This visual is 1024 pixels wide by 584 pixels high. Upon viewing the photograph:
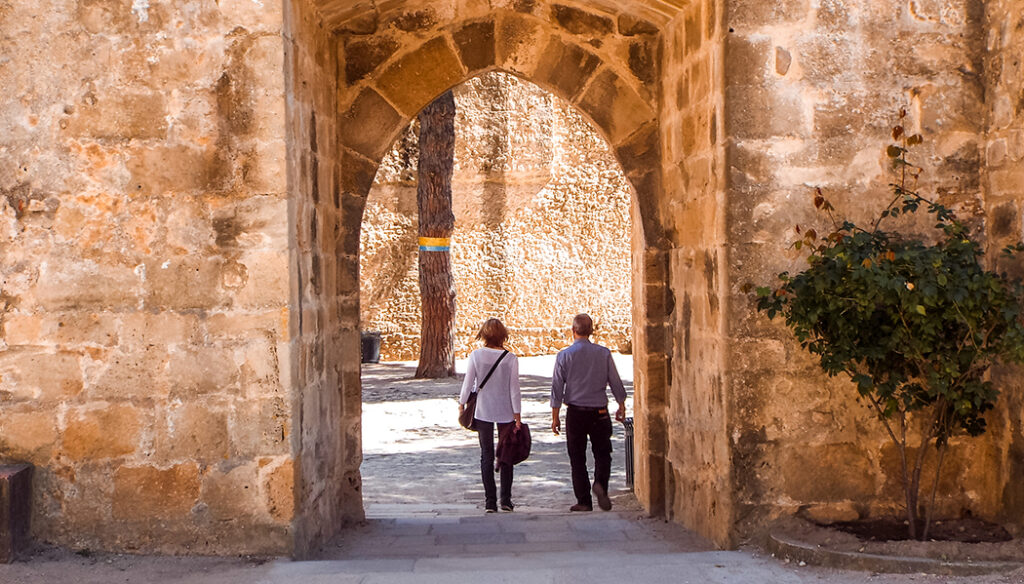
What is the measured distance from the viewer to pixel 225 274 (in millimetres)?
3633

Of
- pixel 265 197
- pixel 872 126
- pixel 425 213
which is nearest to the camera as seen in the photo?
pixel 265 197

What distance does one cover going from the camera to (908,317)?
3518 millimetres

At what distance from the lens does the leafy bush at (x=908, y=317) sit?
3.43 metres

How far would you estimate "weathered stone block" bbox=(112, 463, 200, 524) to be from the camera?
364cm

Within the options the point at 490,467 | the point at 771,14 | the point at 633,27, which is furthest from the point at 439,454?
the point at 771,14

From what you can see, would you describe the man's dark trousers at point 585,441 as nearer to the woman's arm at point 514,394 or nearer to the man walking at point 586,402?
the man walking at point 586,402

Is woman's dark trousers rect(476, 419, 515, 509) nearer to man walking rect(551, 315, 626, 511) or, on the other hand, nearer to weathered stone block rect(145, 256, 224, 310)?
man walking rect(551, 315, 626, 511)

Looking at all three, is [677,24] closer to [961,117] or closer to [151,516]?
[961,117]

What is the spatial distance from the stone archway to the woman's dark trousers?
81 centimetres

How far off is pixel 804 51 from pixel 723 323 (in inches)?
44.4

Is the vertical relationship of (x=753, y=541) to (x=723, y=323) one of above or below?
below

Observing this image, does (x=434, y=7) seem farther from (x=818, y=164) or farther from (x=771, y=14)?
(x=818, y=164)

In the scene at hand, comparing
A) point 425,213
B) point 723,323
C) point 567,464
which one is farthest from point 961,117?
point 425,213

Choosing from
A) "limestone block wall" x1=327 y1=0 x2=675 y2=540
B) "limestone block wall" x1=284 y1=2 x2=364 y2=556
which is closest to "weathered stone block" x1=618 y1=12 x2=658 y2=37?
"limestone block wall" x1=327 y1=0 x2=675 y2=540
